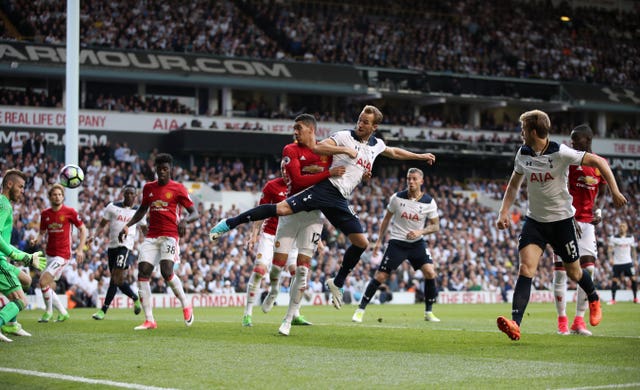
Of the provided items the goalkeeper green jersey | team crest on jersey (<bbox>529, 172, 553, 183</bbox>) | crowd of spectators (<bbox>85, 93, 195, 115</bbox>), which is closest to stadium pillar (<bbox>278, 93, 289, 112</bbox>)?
crowd of spectators (<bbox>85, 93, 195, 115</bbox>)

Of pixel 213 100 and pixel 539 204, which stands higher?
pixel 213 100

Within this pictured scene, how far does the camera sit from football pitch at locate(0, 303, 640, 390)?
26.3 ft

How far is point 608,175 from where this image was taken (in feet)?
34.2

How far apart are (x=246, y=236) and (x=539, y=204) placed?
24423 millimetres

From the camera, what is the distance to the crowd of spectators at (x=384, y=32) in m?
45.7

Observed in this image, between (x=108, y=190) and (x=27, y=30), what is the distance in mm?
12999

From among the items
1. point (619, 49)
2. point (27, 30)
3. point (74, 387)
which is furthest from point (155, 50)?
point (74, 387)

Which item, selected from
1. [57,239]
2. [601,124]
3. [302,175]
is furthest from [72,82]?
[601,124]

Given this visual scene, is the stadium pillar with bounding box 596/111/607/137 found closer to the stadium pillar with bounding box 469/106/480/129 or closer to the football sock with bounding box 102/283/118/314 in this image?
the stadium pillar with bounding box 469/106/480/129

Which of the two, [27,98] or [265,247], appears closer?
[265,247]

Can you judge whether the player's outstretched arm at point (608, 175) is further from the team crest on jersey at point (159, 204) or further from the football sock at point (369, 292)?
the football sock at point (369, 292)

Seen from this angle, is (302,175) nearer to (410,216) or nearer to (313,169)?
(313,169)

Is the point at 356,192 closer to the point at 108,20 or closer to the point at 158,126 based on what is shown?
the point at 158,126

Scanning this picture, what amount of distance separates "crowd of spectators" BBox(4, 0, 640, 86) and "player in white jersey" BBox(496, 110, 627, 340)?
118ft
